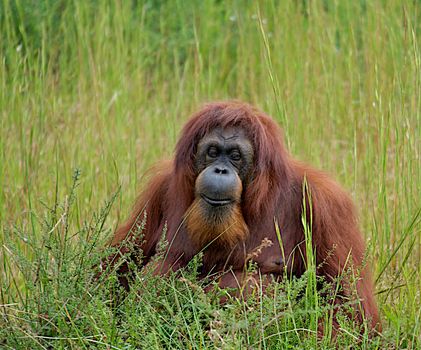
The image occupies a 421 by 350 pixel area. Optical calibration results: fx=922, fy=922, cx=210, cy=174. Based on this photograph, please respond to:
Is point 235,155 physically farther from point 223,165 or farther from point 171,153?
point 171,153

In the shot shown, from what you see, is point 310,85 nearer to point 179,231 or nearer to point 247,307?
point 179,231

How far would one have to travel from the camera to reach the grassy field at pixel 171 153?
3521 millimetres

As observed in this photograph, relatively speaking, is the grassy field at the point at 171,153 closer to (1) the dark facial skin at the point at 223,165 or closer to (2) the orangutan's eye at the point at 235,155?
(1) the dark facial skin at the point at 223,165

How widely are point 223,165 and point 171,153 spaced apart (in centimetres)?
142

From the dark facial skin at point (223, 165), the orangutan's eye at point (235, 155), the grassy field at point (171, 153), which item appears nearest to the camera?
the grassy field at point (171, 153)

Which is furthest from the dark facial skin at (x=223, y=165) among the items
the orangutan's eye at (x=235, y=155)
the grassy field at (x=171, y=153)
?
the grassy field at (x=171, y=153)

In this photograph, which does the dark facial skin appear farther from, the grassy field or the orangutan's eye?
the grassy field

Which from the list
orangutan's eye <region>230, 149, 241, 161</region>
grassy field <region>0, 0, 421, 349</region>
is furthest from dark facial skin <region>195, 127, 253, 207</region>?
grassy field <region>0, 0, 421, 349</region>

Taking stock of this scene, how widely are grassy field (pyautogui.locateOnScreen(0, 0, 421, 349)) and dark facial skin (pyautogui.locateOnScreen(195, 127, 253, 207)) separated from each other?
365 millimetres

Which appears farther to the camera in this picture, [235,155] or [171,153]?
[171,153]

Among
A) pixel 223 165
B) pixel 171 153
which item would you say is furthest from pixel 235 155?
pixel 171 153

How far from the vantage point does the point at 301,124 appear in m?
5.39

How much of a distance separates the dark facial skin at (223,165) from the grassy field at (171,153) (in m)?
0.36

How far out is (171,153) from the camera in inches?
209
